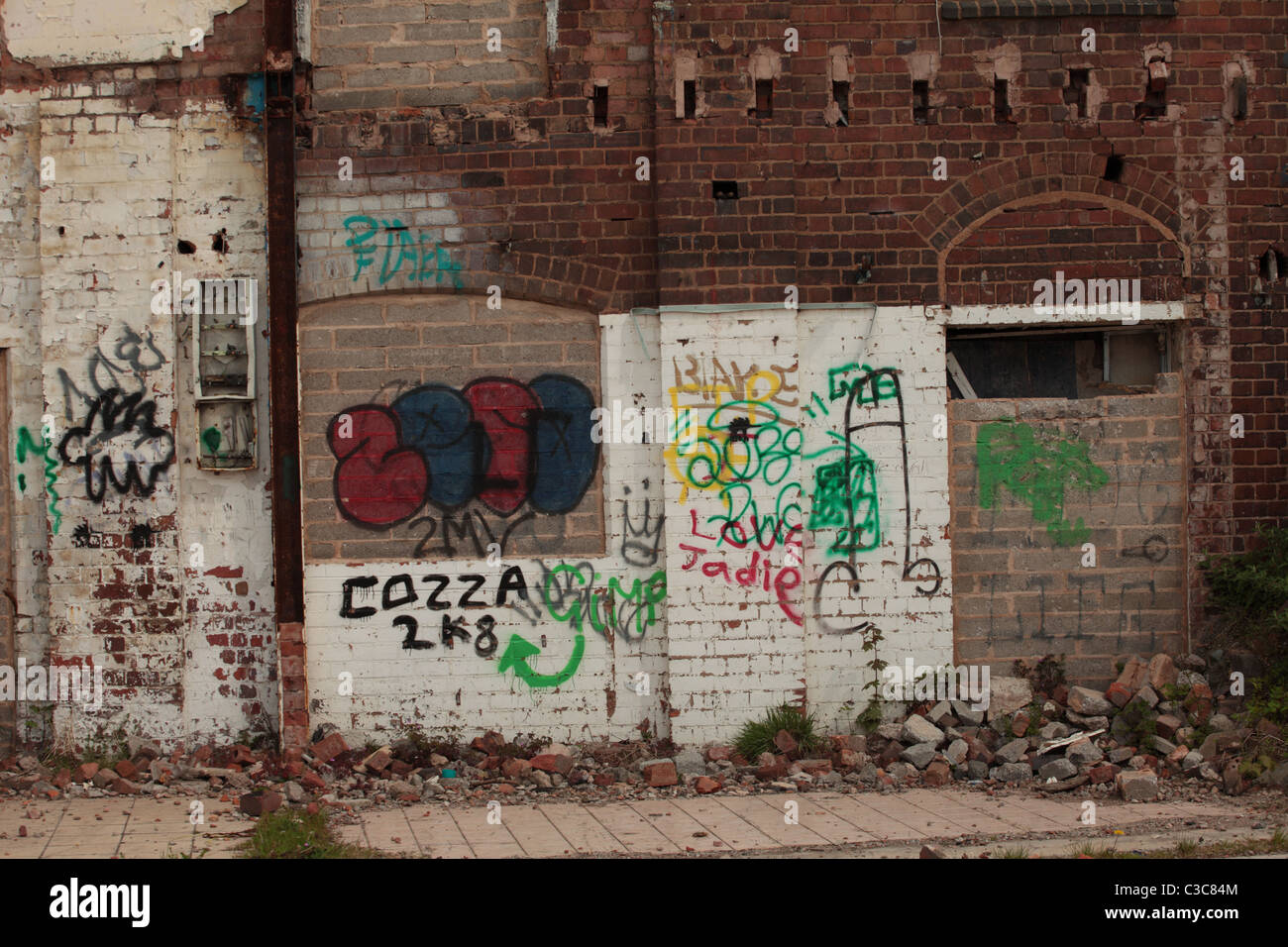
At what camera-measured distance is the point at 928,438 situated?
341 inches

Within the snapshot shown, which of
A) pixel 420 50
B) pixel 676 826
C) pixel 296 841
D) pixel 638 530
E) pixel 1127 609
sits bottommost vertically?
pixel 676 826

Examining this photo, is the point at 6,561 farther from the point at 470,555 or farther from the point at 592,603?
the point at 592,603

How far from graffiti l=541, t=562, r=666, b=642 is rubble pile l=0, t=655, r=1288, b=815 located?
0.83 m

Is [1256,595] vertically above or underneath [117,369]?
underneath

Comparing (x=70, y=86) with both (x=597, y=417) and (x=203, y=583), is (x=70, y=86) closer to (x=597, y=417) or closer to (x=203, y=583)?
(x=203, y=583)

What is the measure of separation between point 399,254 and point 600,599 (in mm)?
2792

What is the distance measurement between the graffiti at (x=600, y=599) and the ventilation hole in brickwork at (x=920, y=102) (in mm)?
3653

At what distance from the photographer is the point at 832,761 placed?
326 inches

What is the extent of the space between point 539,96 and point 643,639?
3886 mm

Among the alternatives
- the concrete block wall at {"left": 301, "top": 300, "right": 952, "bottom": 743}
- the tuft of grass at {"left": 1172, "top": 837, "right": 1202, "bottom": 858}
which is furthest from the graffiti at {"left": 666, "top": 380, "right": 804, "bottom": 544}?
the tuft of grass at {"left": 1172, "top": 837, "right": 1202, "bottom": 858}

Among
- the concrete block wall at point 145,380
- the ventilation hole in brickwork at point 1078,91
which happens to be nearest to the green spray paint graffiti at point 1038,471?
the ventilation hole in brickwork at point 1078,91

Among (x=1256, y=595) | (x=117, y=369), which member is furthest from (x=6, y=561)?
(x=1256, y=595)

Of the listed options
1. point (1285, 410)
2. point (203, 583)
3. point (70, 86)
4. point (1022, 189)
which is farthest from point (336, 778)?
point (1285, 410)

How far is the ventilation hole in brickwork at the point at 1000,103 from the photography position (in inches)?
344
